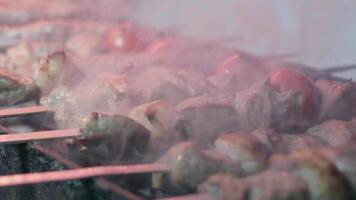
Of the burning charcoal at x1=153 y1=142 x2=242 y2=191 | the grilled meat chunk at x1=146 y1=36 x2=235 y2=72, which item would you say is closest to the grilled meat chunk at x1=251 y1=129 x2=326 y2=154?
the burning charcoal at x1=153 y1=142 x2=242 y2=191

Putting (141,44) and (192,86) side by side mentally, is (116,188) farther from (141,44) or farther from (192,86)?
(141,44)

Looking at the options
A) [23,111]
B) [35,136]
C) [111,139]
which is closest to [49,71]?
[23,111]

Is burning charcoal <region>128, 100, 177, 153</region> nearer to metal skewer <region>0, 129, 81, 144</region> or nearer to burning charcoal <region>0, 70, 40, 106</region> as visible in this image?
metal skewer <region>0, 129, 81, 144</region>

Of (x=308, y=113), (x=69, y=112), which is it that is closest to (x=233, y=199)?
(x=308, y=113)

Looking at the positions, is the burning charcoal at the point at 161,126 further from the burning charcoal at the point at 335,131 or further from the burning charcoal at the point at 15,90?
the burning charcoal at the point at 15,90

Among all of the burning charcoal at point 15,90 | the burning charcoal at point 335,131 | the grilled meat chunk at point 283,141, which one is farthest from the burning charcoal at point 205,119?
the burning charcoal at point 15,90

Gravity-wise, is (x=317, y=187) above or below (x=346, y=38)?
below
